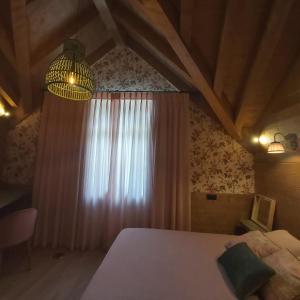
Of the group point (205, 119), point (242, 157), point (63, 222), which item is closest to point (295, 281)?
point (242, 157)

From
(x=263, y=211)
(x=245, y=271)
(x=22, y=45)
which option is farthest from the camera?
(x=263, y=211)

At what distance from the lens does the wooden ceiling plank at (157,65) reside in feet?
10.8

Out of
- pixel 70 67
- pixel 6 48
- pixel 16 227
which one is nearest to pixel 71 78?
pixel 70 67

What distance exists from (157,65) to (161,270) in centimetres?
295

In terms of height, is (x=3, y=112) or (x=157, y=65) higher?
(x=157, y=65)

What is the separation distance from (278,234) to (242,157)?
143 centimetres

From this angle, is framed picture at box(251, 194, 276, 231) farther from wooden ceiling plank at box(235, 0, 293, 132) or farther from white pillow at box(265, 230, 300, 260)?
wooden ceiling plank at box(235, 0, 293, 132)

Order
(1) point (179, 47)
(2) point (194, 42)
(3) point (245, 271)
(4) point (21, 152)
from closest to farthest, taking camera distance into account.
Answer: (3) point (245, 271), (1) point (179, 47), (2) point (194, 42), (4) point (21, 152)

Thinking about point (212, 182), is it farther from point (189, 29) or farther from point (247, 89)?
point (189, 29)

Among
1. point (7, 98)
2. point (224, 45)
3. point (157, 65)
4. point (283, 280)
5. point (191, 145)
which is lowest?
point (283, 280)

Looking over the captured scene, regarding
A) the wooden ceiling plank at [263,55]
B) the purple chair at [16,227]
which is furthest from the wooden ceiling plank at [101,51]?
the purple chair at [16,227]

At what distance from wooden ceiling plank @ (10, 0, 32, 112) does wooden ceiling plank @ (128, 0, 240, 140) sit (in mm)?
1104

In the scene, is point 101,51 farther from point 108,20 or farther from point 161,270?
point 161,270

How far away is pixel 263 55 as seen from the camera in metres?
1.84
